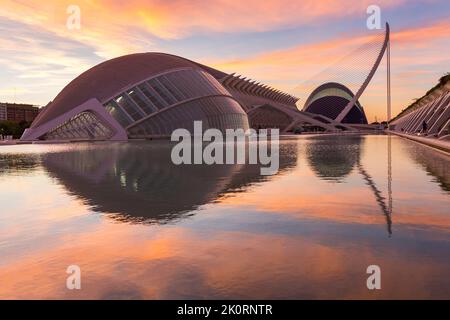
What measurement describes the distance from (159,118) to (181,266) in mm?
60656

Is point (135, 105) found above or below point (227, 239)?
above

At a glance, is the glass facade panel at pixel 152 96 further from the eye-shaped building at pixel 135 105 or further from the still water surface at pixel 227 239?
the still water surface at pixel 227 239

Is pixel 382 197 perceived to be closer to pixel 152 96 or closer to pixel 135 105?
pixel 135 105

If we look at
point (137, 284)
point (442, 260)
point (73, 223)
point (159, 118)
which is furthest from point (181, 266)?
point (159, 118)

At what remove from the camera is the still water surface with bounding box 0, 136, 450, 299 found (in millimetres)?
5570

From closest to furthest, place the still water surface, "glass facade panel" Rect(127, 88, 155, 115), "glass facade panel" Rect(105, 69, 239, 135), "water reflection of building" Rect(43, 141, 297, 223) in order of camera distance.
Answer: the still water surface, "water reflection of building" Rect(43, 141, 297, 223), "glass facade panel" Rect(127, 88, 155, 115), "glass facade panel" Rect(105, 69, 239, 135)

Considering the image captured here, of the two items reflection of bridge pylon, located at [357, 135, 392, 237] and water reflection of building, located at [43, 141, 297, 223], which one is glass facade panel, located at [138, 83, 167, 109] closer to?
water reflection of building, located at [43, 141, 297, 223]

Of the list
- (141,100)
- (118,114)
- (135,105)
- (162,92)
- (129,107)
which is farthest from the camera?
(162,92)

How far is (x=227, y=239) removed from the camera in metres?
7.92

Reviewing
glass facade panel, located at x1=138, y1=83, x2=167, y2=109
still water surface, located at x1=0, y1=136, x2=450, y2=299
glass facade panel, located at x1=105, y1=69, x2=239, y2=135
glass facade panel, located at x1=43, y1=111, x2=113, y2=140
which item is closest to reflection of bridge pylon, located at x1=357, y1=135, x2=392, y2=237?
still water surface, located at x1=0, y1=136, x2=450, y2=299

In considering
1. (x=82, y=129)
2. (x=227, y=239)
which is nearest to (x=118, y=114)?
(x=82, y=129)

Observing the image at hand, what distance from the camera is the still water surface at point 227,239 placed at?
5570mm

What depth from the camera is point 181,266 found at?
6.39 metres
